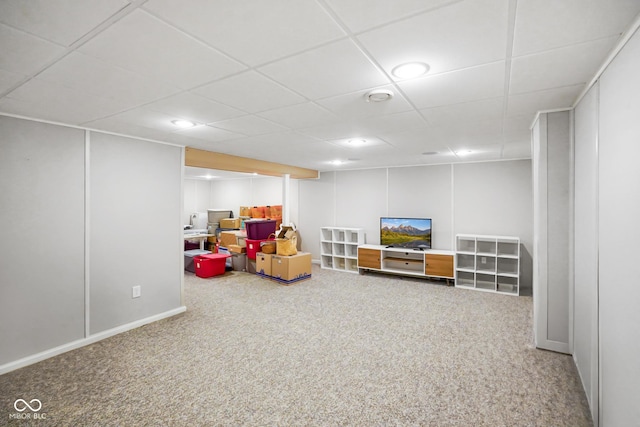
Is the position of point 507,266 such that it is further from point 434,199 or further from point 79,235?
point 79,235

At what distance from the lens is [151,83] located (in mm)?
2016

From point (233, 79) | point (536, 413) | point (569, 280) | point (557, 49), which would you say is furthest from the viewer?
point (569, 280)

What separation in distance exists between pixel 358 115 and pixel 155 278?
10.8ft

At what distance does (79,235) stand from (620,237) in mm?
4462

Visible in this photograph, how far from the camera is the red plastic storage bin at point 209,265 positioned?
603 cm

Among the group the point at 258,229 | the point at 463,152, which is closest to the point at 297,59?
the point at 463,152

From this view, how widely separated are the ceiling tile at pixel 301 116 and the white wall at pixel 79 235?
196cm

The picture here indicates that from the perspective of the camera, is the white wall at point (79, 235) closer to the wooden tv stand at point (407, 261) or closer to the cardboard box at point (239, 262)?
the cardboard box at point (239, 262)

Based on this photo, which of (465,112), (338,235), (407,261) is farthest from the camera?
(338,235)

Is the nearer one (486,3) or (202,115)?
(486,3)

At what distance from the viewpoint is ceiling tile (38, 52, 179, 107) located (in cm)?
173

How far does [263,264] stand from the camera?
6.08 metres

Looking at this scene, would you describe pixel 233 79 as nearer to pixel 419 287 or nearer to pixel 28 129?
pixel 28 129

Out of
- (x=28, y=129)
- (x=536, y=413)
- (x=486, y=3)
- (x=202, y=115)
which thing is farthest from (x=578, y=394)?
(x=28, y=129)
